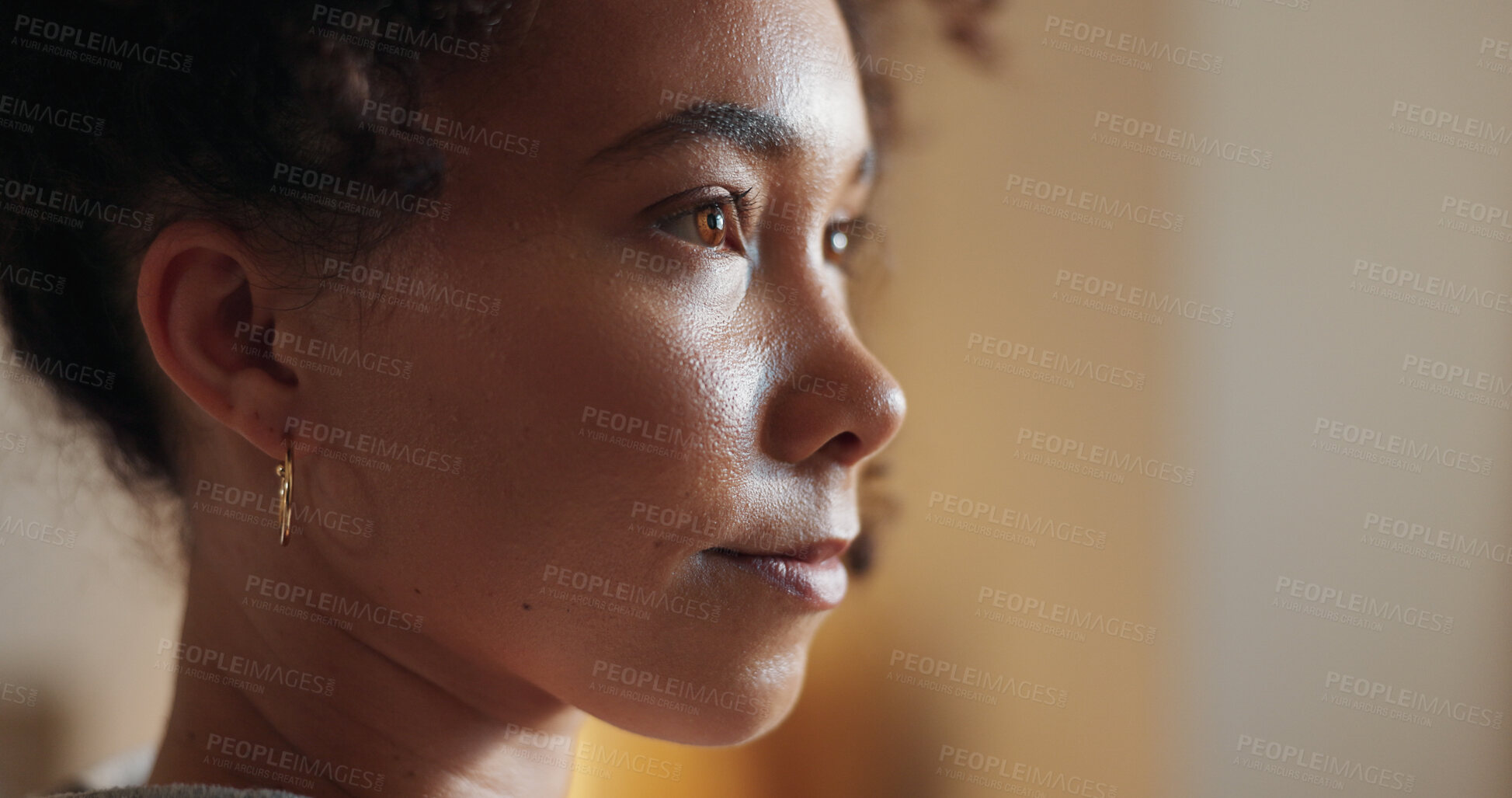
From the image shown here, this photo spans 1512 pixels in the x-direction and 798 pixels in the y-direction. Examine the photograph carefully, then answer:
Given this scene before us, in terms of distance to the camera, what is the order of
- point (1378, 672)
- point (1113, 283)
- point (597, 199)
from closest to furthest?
point (597, 199) → point (1378, 672) → point (1113, 283)

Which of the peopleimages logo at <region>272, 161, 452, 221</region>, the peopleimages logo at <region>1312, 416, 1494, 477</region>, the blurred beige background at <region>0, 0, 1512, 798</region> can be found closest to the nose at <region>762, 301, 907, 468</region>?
the peopleimages logo at <region>272, 161, 452, 221</region>

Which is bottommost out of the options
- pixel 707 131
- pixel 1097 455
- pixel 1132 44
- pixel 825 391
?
pixel 825 391

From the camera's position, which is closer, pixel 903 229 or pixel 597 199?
pixel 597 199

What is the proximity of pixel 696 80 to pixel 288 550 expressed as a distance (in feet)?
1.40

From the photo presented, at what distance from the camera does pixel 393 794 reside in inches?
28.1

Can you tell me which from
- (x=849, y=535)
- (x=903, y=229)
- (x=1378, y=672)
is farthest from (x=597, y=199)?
(x=1378, y=672)

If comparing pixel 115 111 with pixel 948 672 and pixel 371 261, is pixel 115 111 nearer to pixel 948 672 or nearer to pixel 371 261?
pixel 371 261

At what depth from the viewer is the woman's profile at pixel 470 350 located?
0.65m

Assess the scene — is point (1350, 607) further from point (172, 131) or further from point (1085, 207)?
point (172, 131)

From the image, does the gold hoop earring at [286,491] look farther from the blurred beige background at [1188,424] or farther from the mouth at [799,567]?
the blurred beige background at [1188,424]

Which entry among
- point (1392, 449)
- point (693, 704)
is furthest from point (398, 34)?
point (1392, 449)

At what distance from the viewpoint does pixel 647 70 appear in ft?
2.17

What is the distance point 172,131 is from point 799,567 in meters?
0.52

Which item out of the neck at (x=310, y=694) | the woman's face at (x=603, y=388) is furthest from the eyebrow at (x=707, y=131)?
the neck at (x=310, y=694)
